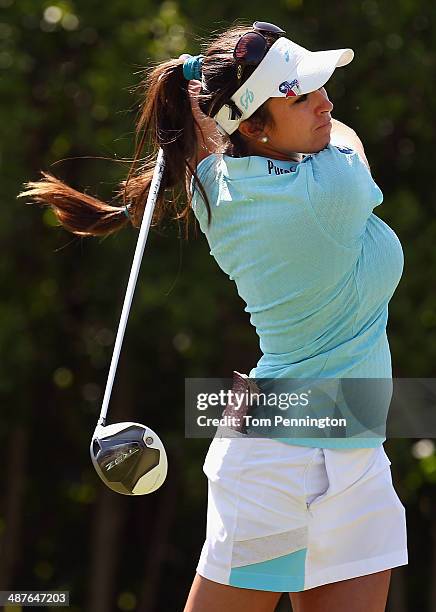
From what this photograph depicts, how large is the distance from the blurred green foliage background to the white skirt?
13.4 ft

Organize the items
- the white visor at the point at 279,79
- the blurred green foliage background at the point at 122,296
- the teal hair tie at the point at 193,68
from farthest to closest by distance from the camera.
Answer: the blurred green foliage background at the point at 122,296 → the teal hair tie at the point at 193,68 → the white visor at the point at 279,79

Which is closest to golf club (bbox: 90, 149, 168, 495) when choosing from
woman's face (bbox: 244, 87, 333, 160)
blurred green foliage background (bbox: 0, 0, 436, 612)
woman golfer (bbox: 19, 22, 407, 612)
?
woman golfer (bbox: 19, 22, 407, 612)

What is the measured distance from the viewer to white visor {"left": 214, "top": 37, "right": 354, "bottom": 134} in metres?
2.53

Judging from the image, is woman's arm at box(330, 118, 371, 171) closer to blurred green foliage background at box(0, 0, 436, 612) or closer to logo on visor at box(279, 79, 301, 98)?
logo on visor at box(279, 79, 301, 98)

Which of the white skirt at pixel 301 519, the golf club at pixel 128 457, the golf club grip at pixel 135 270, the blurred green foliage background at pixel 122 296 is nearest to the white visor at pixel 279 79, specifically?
the golf club grip at pixel 135 270

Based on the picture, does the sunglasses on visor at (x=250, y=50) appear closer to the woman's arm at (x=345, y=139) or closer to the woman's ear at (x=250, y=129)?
the woman's ear at (x=250, y=129)

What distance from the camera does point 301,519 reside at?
96.7 inches

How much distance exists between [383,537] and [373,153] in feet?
17.6

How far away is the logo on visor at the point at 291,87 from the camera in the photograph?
99.6 inches

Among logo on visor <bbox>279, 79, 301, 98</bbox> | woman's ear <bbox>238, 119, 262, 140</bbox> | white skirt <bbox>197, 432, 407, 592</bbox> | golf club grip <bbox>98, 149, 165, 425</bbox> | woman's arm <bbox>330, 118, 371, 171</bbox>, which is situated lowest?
white skirt <bbox>197, 432, 407, 592</bbox>

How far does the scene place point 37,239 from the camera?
315 inches

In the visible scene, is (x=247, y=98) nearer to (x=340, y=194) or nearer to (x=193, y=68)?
(x=193, y=68)

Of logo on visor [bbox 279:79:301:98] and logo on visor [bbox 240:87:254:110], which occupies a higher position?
logo on visor [bbox 279:79:301:98]

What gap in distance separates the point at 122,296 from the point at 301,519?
17.1 ft
